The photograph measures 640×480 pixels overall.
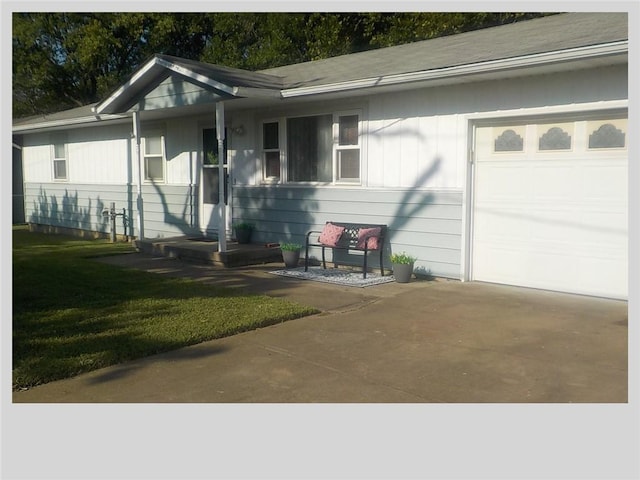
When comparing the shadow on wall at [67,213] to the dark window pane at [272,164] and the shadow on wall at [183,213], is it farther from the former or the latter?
the dark window pane at [272,164]

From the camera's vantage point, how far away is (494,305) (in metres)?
7.44

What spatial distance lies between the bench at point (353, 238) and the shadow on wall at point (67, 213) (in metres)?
8.54

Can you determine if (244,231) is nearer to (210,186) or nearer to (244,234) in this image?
(244,234)

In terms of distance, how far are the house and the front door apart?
35mm

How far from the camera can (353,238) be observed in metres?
9.77

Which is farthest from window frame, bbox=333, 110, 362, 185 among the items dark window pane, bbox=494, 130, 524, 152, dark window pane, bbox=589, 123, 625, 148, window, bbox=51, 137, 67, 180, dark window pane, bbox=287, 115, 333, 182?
window, bbox=51, 137, 67, 180

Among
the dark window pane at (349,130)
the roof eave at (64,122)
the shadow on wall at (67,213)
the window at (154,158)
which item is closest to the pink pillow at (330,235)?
the dark window pane at (349,130)

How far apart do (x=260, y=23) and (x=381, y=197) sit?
19.1 meters

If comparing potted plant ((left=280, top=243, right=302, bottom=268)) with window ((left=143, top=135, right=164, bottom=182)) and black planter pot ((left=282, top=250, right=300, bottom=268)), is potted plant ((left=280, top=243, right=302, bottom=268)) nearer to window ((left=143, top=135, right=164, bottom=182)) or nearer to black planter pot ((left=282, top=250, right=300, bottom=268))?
black planter pot ((left=282, top=250, right=300, bottom=268))

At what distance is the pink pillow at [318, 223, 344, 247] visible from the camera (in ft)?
32.5

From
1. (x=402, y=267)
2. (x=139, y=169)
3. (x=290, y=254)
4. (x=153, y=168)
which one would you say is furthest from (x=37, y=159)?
(x=402, y=267)

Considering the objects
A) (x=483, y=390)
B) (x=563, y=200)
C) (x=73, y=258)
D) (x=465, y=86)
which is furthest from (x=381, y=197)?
(x=73, y=258)

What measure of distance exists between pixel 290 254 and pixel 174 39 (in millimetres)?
21789

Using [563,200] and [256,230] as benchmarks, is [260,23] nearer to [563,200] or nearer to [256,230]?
[256,230]
